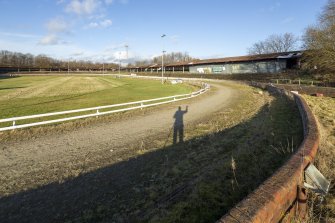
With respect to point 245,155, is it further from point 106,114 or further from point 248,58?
point 248,58

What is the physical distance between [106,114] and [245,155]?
11.4 meters

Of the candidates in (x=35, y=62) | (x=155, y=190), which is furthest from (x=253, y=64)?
(x=35, y=62)

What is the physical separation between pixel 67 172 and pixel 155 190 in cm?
292

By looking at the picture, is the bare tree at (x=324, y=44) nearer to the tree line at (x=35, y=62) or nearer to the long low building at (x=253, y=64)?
the long low building at (x=253, y=64)

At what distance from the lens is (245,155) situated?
7820 millimetres

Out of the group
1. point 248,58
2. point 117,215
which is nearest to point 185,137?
point 117,215

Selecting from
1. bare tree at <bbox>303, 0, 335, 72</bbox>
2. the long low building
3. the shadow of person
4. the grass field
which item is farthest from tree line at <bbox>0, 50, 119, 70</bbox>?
the shadow of person

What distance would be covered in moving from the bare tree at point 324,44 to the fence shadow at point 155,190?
37.2 metres

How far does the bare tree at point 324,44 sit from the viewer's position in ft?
127

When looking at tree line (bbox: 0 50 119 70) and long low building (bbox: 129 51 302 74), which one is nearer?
long low building (bbox: 129 51 302 74)

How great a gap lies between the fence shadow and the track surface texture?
0.02 m

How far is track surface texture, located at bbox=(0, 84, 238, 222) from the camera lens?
17.9 feet

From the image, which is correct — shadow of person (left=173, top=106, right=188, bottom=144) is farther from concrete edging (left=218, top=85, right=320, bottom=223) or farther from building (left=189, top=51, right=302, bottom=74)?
building (left=189, top=51, right=302, bottom=74)

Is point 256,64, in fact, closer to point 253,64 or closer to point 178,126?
point 253,64
